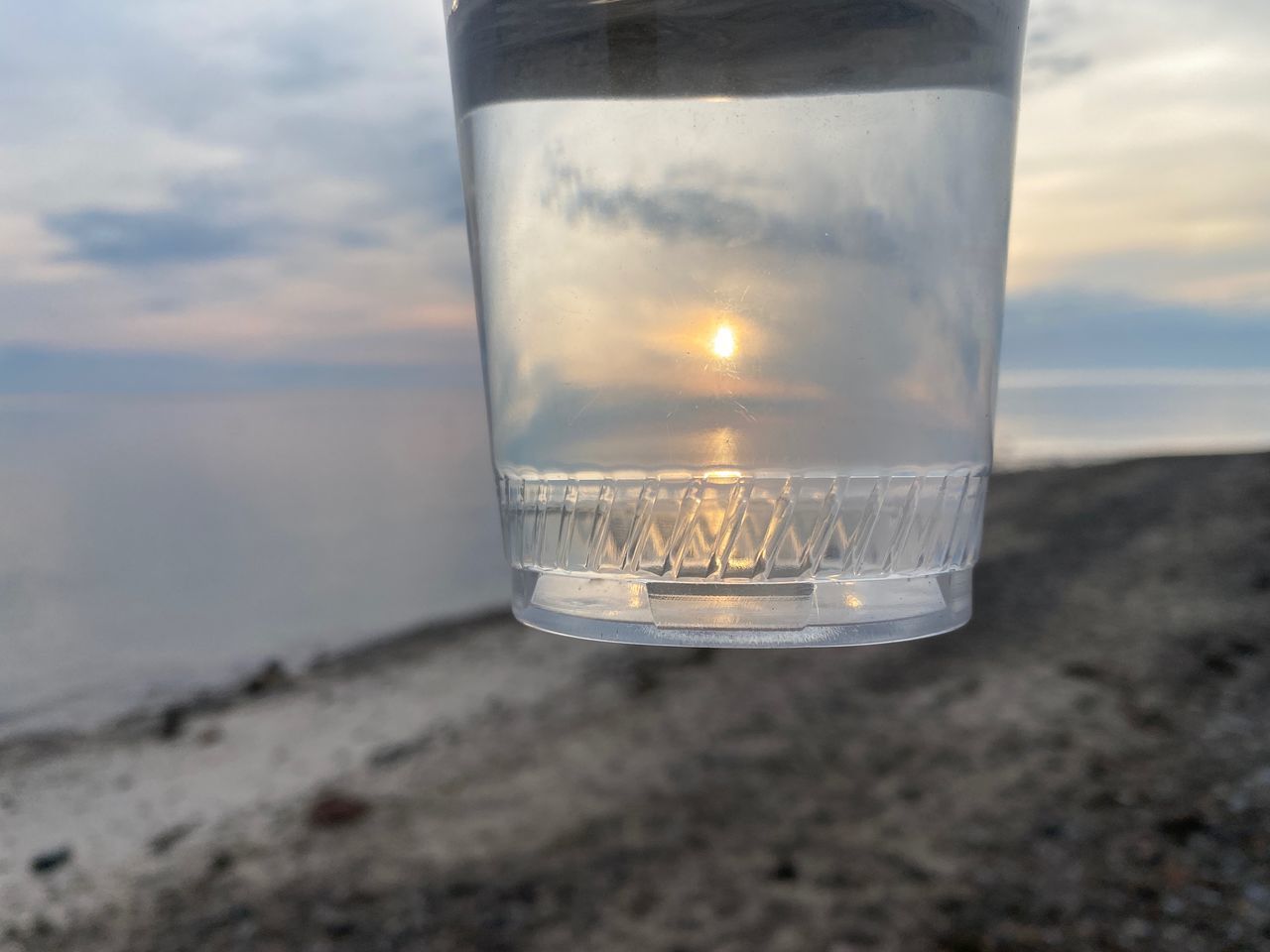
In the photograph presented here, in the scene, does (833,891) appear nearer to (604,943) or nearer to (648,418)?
(604,943)

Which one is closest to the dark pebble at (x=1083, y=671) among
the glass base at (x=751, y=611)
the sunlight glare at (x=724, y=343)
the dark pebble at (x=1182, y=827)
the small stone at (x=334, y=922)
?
the dark pebble at (x=1182, y=827)

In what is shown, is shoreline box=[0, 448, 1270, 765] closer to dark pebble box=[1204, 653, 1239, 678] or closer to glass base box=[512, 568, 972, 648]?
dark pebble box=[1204, 653, 1239, 678]

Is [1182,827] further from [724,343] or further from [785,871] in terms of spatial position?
[724,343]

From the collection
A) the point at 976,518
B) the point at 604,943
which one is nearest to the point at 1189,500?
the point at 604,943

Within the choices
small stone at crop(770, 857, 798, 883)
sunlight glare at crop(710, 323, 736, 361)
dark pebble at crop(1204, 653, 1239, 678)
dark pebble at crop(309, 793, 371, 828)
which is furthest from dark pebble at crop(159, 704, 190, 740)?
sunlight glare at crop(710, 323, 736, 361)

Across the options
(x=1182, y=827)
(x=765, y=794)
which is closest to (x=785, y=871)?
(x=765, y=794)

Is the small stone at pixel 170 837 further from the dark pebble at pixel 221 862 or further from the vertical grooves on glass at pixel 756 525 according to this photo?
the vertical grooves on glass at pixel 756 525
